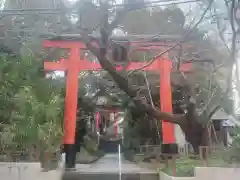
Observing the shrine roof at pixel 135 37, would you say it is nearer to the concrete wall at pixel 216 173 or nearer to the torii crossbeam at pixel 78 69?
the torii crossbeam at pixel 78 69

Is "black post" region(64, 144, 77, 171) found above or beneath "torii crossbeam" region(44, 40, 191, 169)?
beneath

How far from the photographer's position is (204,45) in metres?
9.67

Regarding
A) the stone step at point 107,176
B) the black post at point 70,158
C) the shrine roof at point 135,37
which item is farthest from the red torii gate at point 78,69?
the stone step at point 107,176

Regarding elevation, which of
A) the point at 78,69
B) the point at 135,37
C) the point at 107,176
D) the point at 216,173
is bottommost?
the point at 107,176

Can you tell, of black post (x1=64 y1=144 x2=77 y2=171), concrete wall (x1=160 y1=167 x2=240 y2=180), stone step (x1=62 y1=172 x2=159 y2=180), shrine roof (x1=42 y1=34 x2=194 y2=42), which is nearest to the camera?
concrete wall (x1=160 y1=167 x2=240 y2=180)

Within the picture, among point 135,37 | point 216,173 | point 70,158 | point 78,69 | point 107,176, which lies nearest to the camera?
point 216,173

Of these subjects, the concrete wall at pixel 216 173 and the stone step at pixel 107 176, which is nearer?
the concrete wall at pixel 216 173

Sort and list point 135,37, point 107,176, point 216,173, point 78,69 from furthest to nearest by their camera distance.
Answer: point 78,69 < point 135,37 < point 107,176 < point 216,173

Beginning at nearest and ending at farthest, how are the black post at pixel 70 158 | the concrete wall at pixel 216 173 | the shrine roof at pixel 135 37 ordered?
the concrete wall at pixel 216 173
the shrine roof at pixel 135 37
the black post at pixel 70 158

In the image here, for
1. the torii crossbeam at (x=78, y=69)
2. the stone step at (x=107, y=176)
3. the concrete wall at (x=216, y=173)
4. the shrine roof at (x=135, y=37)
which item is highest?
the shrine roof at (x=135, y=37)

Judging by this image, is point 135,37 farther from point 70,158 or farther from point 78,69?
point 70,158

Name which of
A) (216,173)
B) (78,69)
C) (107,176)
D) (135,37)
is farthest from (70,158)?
(216,173)

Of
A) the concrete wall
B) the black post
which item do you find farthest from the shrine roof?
the concrete wall

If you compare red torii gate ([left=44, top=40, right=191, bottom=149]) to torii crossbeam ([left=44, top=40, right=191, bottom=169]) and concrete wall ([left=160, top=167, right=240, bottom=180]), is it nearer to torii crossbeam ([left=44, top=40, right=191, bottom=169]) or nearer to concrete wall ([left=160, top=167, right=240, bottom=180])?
torii crossbeam ([left=44, top=40, right=191, bottom=169])
